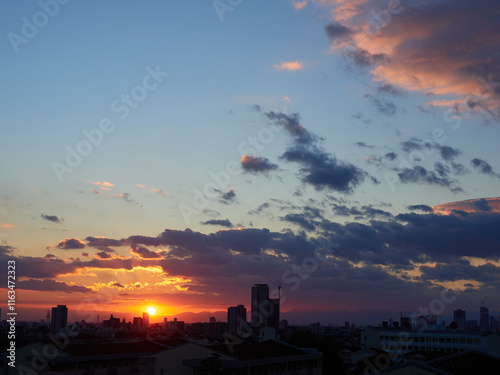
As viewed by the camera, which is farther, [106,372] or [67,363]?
[106,372]

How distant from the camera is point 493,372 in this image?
124 ft

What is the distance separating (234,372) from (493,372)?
2187 centimetres

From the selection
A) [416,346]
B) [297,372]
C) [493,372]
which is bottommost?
[416,346]

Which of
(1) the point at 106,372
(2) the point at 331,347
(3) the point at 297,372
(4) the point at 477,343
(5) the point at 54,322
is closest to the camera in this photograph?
(1) the point at 106,372

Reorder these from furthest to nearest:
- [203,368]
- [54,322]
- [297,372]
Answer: [54,322]
[297,372]
[203,368]

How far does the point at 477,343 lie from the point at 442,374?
12873 centimetres

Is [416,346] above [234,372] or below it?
below

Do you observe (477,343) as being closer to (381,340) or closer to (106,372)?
(381,340)

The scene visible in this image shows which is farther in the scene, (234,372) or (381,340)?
(381,340)

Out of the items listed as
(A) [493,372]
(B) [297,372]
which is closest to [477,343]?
(B) [297,372]

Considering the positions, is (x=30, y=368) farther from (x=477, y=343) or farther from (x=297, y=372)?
(x=477, y=343)

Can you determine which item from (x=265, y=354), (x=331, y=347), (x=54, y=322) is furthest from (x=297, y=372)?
(x=54, y=322)

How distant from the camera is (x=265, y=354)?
53.4 metres

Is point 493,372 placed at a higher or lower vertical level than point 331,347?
higher
